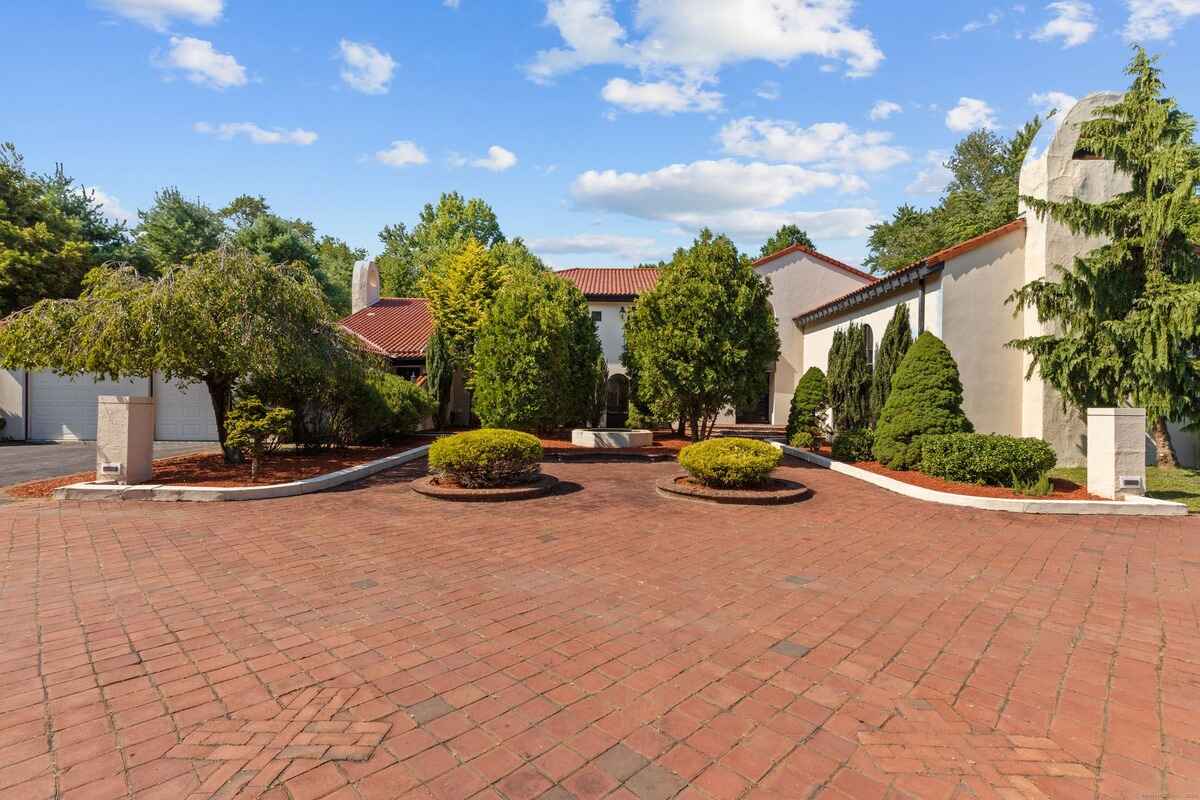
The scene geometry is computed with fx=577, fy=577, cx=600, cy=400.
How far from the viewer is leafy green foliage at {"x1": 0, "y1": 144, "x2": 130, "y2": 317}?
2094cm

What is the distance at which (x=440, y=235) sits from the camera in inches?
1726

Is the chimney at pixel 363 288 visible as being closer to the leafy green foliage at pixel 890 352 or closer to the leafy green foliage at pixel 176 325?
the leafy green foliage at pixel 176 325

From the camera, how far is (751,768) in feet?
8.93

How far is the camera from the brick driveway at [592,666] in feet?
8.84

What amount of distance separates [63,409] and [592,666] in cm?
2196

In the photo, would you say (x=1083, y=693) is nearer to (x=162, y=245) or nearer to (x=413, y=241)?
(x=162, y=245)

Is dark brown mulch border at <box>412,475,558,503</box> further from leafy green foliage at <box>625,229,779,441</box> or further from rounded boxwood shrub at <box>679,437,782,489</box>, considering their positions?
leafy green foliage at <box>625,229,779,441</box>

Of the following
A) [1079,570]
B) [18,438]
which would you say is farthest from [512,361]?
[18,438]

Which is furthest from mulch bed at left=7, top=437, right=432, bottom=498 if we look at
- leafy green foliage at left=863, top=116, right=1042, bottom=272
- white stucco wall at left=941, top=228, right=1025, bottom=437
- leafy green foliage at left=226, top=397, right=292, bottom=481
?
leafy green foliage at left=863, top=116, right=1042, bottom=272

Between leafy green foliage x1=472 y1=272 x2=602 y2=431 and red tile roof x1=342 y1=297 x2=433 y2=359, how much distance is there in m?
8.28

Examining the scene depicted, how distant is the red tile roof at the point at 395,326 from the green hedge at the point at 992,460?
17.5 metres

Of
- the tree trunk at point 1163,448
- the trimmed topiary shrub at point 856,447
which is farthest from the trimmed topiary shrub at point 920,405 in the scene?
the tree trunk at point 1163,448

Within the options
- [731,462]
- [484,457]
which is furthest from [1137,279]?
[484,457]

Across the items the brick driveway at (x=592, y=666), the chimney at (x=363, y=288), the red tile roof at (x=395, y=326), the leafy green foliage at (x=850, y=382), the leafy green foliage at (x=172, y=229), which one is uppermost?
the leafy green foliage at (x=172, y=229)
